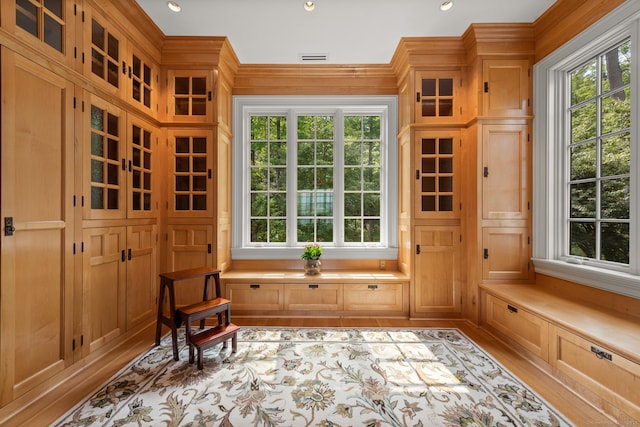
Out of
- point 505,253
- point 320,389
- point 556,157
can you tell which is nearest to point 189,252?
point 320,389

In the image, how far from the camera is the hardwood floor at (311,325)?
1726mm

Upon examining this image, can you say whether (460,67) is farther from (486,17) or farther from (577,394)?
(577,394)

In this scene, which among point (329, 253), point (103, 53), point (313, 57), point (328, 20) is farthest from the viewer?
point (329, 253)

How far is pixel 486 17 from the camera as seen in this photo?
2832mm

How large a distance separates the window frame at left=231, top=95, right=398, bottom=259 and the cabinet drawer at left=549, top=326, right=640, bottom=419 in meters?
1.91

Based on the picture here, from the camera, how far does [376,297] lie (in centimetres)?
333

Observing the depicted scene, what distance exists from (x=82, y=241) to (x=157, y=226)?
3.25ft

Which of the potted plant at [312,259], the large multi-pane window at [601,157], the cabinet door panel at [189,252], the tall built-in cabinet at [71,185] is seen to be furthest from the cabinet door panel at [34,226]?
the large multi-pane window at [601,157]

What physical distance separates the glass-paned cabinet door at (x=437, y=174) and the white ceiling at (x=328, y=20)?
3.60ft

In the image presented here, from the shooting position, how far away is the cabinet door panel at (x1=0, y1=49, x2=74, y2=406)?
5.59 ft

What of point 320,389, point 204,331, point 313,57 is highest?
point 313,57

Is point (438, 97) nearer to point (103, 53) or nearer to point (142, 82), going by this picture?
point (142, 82)

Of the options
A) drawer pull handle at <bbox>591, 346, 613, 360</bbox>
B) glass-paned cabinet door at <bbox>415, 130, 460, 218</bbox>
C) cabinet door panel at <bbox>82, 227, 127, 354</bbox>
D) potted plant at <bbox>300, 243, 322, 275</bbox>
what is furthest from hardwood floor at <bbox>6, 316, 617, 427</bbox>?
glass-paned cabinet door at <bbox>415, 130, 460, 218</bbox>

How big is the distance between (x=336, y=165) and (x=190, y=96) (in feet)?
6.41
